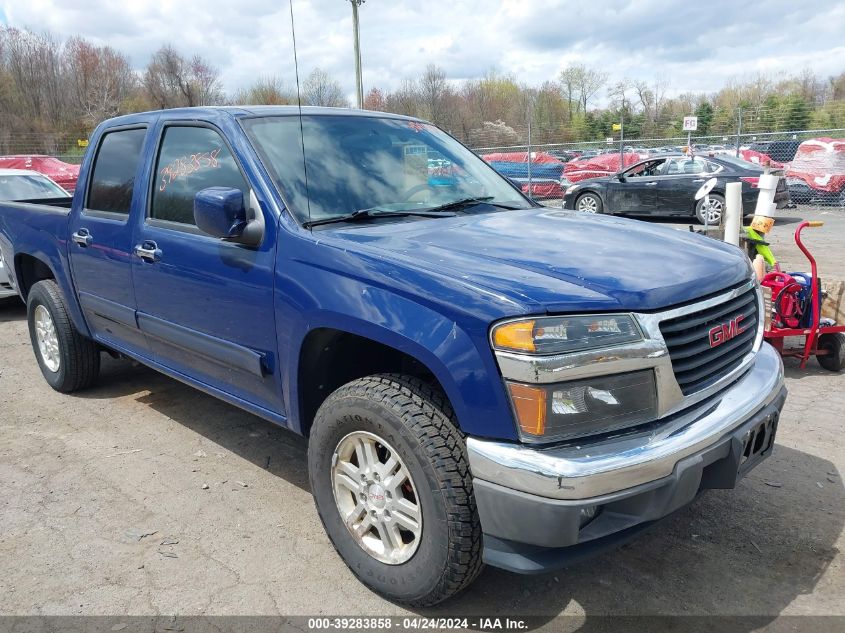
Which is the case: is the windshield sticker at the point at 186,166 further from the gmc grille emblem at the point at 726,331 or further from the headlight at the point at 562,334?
the gmc grille emblem at the point at 726,331

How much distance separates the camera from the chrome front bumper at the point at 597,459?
2113 millimetres

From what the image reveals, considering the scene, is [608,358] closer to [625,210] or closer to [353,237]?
[353,237]

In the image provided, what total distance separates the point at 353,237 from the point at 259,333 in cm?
64

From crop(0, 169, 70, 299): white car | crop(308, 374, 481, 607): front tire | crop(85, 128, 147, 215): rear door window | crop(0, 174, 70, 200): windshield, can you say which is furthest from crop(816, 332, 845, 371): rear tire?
crop(0, 174, 70, 200): windshield

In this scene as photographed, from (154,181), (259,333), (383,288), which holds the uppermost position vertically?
(154,181)

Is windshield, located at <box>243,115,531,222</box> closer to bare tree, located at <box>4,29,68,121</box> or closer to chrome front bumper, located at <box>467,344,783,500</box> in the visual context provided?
chrome front bumper, located at <box>467,344,783,500</box>

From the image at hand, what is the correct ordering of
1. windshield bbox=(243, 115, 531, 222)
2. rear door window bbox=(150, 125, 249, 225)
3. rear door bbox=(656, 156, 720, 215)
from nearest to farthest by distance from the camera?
windshield bbox=(243, 115, 531, 222)
rear door window bbox=(150, 125, 249, 225)
rear door bbox=(656, 156, 720, 215)

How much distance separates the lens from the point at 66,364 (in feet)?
16.4

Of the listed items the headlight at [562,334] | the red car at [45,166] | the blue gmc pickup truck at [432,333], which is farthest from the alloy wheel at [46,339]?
the red car at [45,166]

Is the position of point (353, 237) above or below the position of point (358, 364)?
above

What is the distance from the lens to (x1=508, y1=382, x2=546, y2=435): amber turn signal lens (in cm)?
215

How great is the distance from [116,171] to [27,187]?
5.81 metres

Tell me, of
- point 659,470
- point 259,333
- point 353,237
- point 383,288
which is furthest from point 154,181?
point 659,470

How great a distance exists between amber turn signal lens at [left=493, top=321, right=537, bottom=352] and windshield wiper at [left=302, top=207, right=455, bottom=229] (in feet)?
3.79
